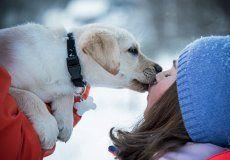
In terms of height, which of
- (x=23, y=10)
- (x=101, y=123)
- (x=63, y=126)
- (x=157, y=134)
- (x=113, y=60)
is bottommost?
(x=101, y=123)

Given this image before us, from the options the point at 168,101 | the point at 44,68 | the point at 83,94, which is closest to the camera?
the point at 168,101

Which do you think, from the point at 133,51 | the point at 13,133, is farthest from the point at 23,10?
the point at 13,133

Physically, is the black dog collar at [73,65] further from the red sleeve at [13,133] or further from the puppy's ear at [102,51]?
the red sleeve at [13,133]

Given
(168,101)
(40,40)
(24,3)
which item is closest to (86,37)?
(40,40)

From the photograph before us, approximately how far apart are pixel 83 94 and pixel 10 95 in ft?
1.90

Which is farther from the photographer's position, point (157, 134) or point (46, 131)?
point (46, 131)

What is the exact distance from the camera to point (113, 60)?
2143 mm

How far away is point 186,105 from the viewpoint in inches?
66.3

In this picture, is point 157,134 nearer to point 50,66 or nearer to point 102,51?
point 102,51

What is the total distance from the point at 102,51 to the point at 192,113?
67 centimetres

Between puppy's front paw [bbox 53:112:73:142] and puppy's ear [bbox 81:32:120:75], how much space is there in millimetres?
340

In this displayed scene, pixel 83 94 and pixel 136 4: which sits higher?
pixel 136 4

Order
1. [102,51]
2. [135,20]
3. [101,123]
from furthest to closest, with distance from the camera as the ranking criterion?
[135,20], [101,123], [102,51]

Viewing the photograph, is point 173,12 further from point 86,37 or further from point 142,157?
point 142,157
